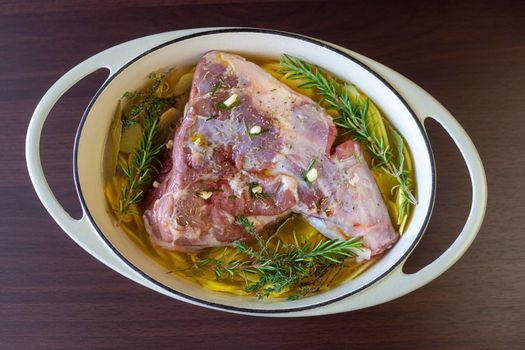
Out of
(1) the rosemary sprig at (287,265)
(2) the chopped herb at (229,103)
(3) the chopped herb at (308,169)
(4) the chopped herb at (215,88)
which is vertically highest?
(4) the chopped herb at (215,88)

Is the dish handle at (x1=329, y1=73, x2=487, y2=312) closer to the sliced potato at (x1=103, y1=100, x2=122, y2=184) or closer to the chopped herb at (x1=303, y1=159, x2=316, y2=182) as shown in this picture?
the chopped herb at (x1=303, y1=159, x2=316, y2=182)

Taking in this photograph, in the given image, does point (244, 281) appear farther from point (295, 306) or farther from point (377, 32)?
point (377, 32)

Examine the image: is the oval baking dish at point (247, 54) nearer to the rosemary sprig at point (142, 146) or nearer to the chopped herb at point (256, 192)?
the rosemary sprig at point (142, 146)

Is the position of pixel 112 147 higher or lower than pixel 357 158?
lower

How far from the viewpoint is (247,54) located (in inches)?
60.2

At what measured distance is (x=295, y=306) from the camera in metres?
1.37

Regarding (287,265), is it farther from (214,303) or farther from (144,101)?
(144,101)

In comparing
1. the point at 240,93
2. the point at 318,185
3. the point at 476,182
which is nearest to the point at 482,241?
the point at 476,182

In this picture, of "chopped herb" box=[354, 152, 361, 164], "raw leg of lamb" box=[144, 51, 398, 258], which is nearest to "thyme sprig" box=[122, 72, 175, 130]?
"raw leg of lamb" box=[144, 51, 398, 258]

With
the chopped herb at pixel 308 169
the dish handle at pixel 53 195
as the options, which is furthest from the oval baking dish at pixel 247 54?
the chopped herb at pixel 308 169

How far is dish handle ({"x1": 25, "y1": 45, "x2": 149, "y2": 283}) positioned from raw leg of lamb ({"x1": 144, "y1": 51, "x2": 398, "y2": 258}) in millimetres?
153

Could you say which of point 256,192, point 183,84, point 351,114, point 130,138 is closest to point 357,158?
point 351,114

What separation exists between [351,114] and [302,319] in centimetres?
60

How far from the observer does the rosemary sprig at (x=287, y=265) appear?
4.60 feet
